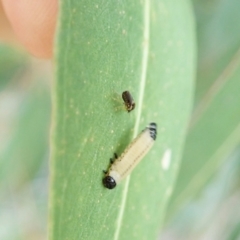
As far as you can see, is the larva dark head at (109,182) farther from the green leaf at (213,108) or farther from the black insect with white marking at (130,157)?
the green leaf at (213,108)

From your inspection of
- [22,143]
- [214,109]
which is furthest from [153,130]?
[22,143]

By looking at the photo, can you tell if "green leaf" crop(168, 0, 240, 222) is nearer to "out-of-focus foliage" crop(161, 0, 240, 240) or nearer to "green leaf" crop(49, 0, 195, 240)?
"out-of-focus foliage" crop(161, 0, 240, 240)

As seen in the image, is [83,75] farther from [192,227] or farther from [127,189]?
[192,227]

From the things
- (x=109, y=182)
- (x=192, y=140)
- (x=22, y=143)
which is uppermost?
(x=192, y=140)

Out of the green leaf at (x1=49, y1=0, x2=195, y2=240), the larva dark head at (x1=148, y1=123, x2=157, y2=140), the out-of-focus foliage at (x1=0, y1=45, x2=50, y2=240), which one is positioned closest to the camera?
the green leaf at (x1=49, y1=0, x2=195, y2=240)

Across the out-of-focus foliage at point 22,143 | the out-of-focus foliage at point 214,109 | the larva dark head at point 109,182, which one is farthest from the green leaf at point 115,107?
the out-of-focus foliage at point 22,143

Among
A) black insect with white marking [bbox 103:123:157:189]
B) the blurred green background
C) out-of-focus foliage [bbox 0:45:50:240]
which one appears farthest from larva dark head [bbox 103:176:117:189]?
out-of-focus foliage [bbox 0:45:50:240]

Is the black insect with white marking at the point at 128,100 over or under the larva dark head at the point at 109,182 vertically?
over

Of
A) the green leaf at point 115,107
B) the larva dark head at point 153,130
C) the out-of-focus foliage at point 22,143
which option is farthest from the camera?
the out-of-focus foliage at point 22,143

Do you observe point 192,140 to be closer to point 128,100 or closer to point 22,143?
point 22,143
